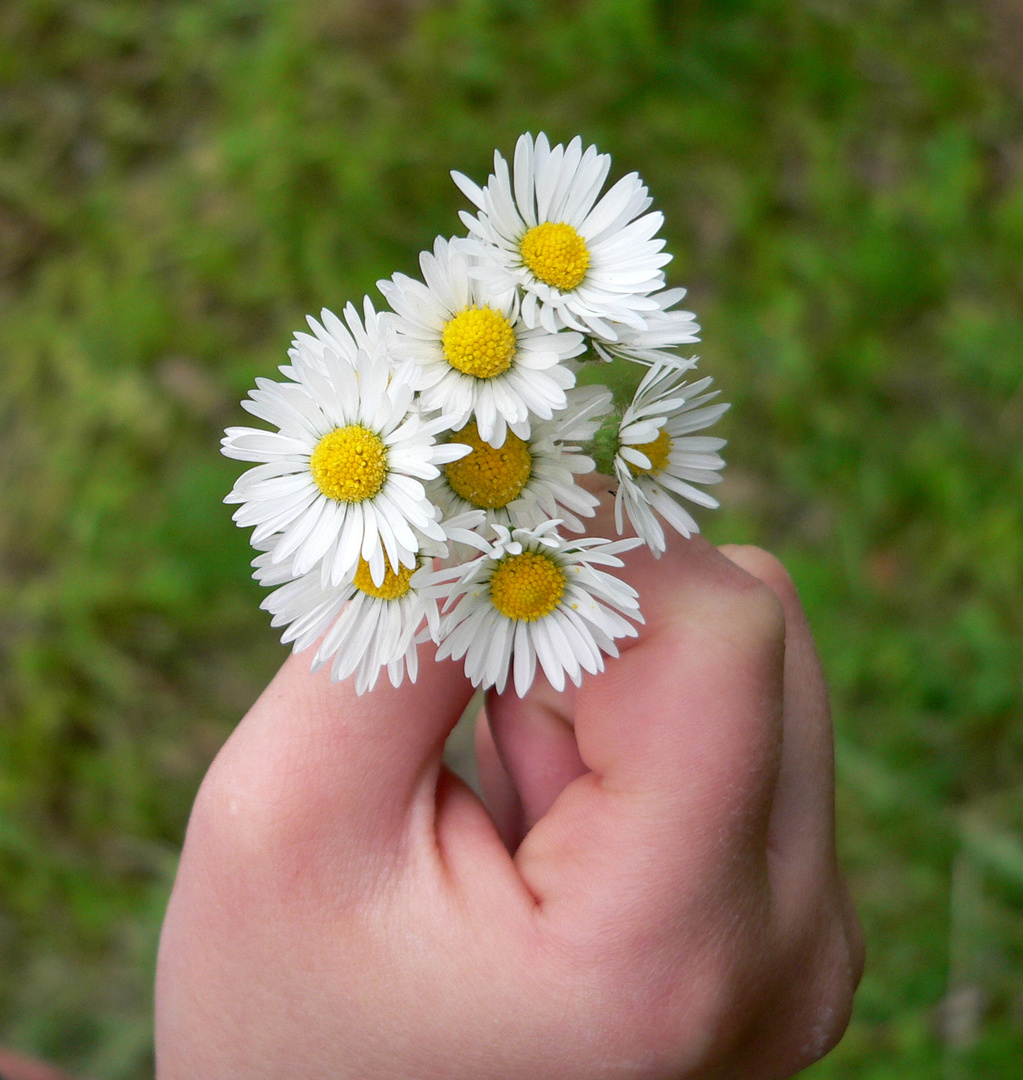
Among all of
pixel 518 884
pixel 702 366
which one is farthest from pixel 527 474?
pixel 702 366

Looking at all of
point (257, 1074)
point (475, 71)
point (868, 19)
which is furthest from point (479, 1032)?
point (868, 19)

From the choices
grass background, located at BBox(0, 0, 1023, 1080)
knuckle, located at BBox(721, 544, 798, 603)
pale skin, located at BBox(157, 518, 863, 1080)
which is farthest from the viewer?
grass background, located at BBox(0, 0, 1023, 1080)

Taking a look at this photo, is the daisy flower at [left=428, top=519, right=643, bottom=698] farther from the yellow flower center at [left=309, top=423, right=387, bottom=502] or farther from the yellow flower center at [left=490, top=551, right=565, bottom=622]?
the yellow flower center at [left=309, top=423, right=387, bottom=502]

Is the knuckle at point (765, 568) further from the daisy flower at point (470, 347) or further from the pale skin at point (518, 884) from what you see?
the daisy flower at point (470, 347)

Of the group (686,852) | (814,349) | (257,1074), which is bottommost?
(257,1074)

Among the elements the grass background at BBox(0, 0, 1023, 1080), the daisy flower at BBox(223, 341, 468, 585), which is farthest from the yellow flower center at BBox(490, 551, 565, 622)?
the grass background at BBox(0, 0, 1023, 1080)

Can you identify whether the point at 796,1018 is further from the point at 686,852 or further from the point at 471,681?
the point at 471,681
